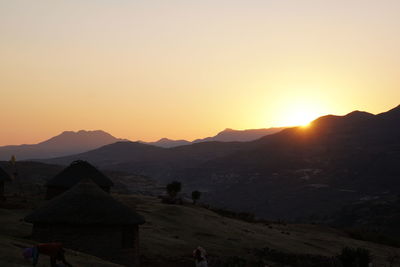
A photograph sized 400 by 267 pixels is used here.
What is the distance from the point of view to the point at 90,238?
26938 mm

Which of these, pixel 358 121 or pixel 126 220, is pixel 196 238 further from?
pixel 358 121

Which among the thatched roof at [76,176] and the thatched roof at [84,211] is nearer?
→ the thatched roof at [84,211]

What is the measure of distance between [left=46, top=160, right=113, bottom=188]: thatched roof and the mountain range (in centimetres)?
7459

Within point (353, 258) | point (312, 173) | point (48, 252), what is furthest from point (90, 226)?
point (312, 173)

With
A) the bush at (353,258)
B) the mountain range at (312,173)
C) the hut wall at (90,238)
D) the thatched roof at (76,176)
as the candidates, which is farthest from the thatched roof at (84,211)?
the mountain range at (312,173)

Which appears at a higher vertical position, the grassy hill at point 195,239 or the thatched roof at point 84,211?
the thatched roof at point 84,211

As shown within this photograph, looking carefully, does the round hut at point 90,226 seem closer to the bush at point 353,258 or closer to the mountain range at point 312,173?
the bush at point 353,258

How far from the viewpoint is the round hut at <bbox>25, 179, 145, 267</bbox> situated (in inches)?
1056

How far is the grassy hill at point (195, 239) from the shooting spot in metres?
31.2

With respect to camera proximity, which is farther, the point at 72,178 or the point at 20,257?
→ the point at 72,178

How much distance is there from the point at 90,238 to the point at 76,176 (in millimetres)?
22956

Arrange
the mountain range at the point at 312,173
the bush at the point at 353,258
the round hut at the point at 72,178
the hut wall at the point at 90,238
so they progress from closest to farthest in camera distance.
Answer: the hut wall at the point at 90,238
the bush at the point at 353,258
the round hut at the point at 72,178
the mountain range at the point at 312,173

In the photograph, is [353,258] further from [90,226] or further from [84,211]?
[84,211]

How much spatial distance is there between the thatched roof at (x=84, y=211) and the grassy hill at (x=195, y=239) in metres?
1.89
